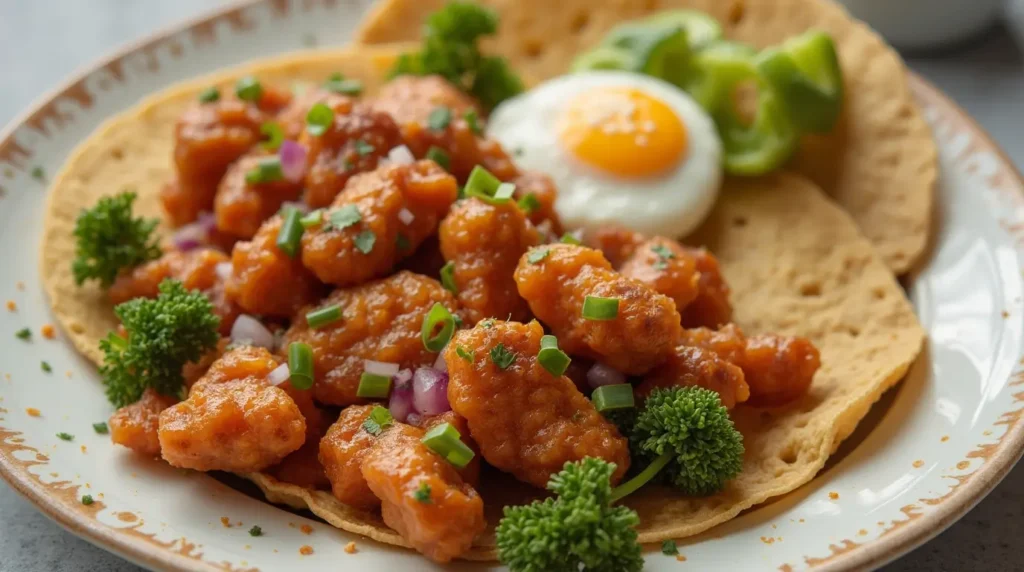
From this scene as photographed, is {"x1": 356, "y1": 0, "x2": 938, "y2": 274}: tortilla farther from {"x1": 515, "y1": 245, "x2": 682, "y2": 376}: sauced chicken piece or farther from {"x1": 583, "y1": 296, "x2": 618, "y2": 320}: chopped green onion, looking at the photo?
{"x1": 583, "y1": 296, "x2": 618, "y2": 320}: chopped green onion

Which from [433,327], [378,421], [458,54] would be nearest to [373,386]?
[378,421]

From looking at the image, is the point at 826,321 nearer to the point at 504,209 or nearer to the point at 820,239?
the point at 820,239

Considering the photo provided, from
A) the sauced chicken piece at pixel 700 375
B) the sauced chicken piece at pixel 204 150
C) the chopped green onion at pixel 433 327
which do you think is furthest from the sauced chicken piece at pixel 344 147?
the sauced chicken piece at pixel 700 375

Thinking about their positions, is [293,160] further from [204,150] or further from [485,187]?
[485,187]

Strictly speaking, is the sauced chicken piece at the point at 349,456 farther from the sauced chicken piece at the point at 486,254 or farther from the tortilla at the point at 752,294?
the sauced chicken piece at the point at 486,254

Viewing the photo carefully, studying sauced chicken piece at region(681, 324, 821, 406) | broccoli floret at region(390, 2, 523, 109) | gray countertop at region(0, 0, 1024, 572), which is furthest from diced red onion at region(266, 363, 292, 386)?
gray countertop at region(0, 0, 1024, 572)
